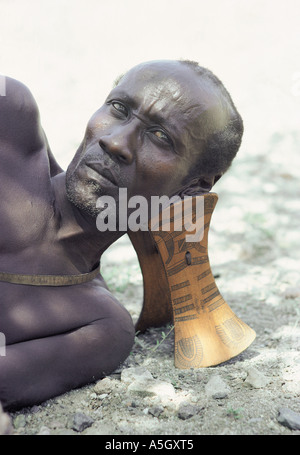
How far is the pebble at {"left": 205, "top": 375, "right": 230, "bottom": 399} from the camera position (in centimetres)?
202

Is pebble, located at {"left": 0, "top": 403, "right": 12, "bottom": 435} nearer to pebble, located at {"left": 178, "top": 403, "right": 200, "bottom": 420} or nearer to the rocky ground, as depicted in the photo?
the rocky ground

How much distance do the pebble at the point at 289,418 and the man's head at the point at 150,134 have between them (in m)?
0.99

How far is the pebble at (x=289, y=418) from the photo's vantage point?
5.84ft

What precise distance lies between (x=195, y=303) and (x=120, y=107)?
95 centimetres

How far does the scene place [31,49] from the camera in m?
7.82

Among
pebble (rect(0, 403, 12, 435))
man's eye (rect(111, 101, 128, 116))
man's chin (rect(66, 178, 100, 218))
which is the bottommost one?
pebble (rect(0, 403, 12, 435))

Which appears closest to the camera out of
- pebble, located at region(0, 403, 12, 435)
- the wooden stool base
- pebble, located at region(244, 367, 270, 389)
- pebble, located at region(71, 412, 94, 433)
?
pebble, located at region(0, 403, 12, 435)

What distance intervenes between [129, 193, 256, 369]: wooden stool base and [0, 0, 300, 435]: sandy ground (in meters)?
0.09

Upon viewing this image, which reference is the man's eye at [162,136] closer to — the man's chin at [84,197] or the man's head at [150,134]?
the man's head at [150,134]

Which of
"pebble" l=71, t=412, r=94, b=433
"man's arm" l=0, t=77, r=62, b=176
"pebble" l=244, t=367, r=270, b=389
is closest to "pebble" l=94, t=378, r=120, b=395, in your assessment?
"pebble" l=71, t=412, r=94, b=433

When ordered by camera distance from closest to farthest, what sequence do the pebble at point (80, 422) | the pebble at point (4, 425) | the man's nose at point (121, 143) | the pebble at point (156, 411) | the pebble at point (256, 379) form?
the pebble at point (4, 425) < the pebble at point (80, 422) < the pebble at point (156, 411) < the man's nose at point (121, 143) < the pebble at point (256, 379)

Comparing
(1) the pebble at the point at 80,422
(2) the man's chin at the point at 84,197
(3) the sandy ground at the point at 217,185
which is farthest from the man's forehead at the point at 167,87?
(1) the pebble at the point at 80,422
